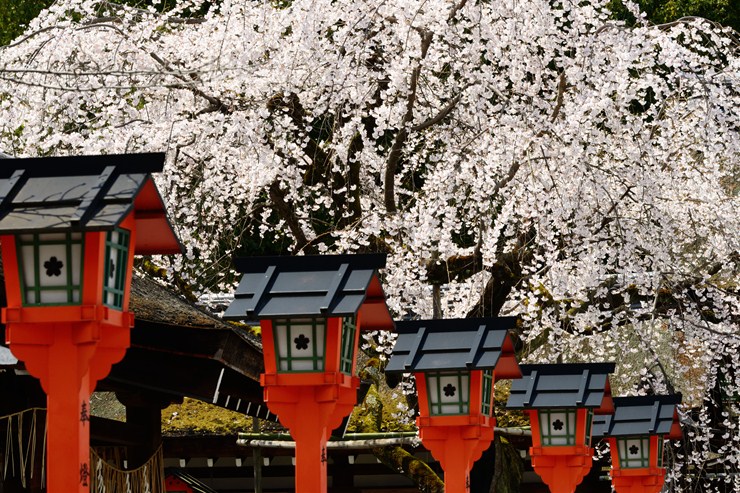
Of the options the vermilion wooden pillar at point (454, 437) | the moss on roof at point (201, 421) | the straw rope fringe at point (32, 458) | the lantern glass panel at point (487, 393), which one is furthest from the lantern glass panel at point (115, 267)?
the moss on roof at point (201, 421)

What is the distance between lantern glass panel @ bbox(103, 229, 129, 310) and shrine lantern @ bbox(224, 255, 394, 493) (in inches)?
43.6

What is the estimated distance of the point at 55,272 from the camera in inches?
180

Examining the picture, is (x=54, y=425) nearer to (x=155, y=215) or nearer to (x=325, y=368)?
(x=155, y=215)

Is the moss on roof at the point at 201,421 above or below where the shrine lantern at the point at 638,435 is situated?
above

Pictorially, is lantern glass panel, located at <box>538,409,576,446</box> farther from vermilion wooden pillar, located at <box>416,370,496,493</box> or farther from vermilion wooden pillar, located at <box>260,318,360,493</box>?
vermilion wooden pillar, located at <box>260,318,360,493</box>

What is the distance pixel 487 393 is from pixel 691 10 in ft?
42.3

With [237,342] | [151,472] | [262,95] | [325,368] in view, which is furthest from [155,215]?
[262,95]

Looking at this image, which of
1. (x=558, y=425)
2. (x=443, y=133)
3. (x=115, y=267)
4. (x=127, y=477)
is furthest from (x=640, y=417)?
(x=115, y=267)

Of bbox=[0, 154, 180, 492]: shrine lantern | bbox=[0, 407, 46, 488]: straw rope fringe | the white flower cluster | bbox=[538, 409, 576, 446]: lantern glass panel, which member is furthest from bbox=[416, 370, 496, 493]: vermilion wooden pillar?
bbox=[0, 154, 180, 492]: shrine lantern

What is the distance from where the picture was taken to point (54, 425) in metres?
4.41

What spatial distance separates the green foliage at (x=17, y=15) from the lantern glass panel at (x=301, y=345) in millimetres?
14277

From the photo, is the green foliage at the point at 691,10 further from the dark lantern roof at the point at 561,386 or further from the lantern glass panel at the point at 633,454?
the dark lantern roof at the point at 561,386

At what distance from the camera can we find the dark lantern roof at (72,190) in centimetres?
444

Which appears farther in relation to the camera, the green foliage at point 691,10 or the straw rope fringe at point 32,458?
the green foliage at point 691,10
